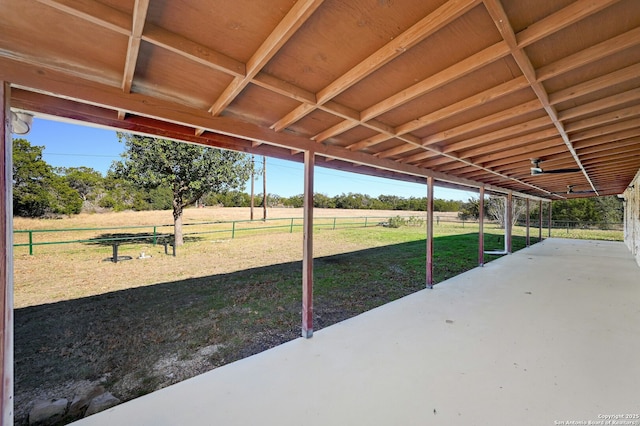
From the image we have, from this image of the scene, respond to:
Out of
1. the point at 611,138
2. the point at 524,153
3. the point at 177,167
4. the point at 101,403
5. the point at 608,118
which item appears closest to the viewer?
the point at 101,403

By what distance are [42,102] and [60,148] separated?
2095cm

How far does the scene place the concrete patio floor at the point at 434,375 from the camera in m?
1.63

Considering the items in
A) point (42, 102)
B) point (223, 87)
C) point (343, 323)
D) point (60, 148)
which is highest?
point (60, 148)

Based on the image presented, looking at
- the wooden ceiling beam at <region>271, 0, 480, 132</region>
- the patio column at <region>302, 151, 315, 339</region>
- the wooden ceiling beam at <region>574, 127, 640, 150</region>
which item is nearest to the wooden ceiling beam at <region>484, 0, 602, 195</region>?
the wooden ceiling beam at <region>271, 0, 480, 132</region>

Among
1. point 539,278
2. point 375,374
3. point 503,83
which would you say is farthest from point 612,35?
point 539,278

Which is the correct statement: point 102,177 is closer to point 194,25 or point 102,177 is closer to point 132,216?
point 132,216

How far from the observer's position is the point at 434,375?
202cm

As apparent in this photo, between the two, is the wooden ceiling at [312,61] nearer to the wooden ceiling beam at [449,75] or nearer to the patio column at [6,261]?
the wooden ceiling beam at [449,75]

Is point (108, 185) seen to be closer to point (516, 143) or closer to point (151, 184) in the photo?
point (151, 184)

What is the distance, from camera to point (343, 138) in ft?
9.29

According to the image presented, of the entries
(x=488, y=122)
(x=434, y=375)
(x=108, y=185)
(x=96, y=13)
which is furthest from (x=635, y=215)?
(x=108, y=185)

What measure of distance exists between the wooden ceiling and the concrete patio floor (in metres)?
1.96

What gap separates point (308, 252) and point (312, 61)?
1761mm

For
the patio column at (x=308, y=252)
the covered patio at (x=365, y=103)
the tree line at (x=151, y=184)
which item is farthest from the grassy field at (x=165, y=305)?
the tree line at (x=151, y=184)
